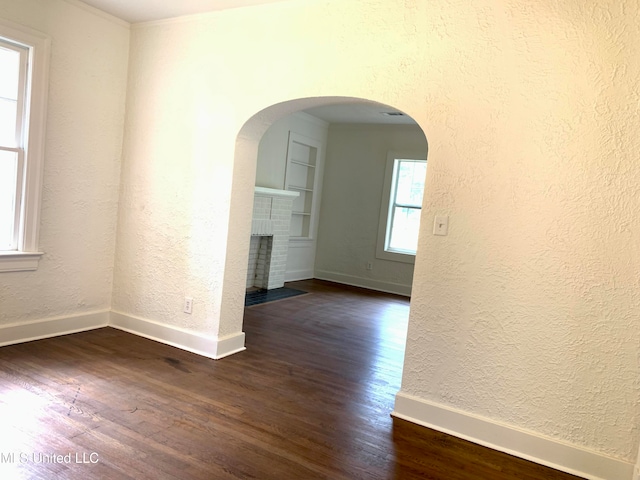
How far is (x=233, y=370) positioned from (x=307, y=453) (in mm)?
1159

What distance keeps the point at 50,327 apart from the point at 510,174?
3509mm

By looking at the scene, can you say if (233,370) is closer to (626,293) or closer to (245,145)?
(245,145)

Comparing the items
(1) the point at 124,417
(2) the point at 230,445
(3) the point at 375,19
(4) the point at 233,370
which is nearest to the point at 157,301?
(4) the point at 233,370

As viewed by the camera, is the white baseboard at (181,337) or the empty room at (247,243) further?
the white baseboard at (181,337)

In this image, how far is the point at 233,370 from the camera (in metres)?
3.33

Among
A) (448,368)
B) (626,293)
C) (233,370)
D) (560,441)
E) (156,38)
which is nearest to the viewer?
(626,293)

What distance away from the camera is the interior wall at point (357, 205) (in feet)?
23.5

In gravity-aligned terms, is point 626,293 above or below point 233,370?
above

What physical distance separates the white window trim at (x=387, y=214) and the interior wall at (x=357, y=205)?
6 centimetres

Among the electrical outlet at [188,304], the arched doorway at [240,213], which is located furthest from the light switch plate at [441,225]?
the electrical outlet at [188,304]

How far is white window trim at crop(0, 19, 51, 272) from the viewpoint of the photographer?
3.31 metres

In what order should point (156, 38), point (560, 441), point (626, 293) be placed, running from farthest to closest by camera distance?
point (156, 38) → point (560, 441) → point (626, 293)


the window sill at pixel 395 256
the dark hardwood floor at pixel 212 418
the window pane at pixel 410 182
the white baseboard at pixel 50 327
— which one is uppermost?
the window pane at pixel 410 182

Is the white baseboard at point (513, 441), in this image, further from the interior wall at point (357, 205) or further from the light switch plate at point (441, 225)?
the interior wall at point (357, 205)
